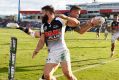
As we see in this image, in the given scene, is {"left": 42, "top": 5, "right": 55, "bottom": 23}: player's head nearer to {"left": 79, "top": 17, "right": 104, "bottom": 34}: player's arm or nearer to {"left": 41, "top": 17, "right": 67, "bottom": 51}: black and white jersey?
{"left": 41, "top": 17, "right": 67, "bottom": 51}: black and white jersey

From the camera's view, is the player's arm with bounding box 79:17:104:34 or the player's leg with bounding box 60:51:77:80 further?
the player's leg with bounding box 60:51:77:80

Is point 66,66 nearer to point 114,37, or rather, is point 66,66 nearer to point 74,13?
point 74,13

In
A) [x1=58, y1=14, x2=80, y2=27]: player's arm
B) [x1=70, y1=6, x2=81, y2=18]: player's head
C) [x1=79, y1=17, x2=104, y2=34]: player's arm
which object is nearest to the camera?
[x1=58, y1=14, x2=80, y2=27]: player's arm

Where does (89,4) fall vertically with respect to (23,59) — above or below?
below

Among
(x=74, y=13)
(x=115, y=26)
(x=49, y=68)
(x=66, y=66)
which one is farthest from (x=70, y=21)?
(x=115, y=26)

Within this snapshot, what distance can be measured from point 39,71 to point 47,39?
5.08 m

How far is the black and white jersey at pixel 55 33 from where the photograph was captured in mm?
10656

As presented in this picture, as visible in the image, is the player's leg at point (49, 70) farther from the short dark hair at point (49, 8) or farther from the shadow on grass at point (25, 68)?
the shadow on grass at point (25, 68)

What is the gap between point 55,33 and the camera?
10656 millimetres

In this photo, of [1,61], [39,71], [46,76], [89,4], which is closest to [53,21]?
[46,76]

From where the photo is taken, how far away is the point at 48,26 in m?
10.8

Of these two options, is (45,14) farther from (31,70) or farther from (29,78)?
(31,70)

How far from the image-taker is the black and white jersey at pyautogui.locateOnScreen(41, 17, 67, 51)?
10656mm

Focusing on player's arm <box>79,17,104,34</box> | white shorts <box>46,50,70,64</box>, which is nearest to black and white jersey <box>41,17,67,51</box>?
white shorts <box>46,50,70,64</box>
